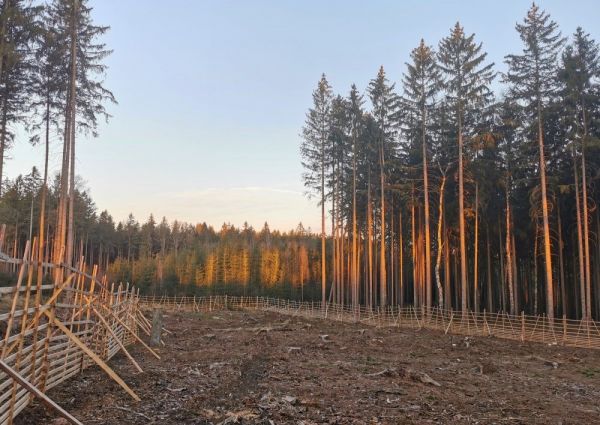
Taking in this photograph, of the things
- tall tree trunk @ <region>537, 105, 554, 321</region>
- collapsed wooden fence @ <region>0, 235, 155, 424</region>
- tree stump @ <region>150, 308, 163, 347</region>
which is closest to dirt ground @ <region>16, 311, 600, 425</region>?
collapsed wooden fence @ <region>0, 235, 155, 424</region>

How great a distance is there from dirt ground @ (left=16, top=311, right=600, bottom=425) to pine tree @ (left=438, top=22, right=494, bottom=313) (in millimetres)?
10139

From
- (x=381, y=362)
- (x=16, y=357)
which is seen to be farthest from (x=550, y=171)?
(x=16, y=357)

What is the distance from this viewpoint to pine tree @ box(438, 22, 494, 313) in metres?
25.0

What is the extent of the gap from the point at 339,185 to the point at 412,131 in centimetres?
844

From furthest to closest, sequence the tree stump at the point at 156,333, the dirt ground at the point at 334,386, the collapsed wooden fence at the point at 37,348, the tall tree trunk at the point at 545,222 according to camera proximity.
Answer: the tall tree trunk at the point at 545,222, the tree stump at the point at 156,333, the dirt ground at the point at 334,386, the collapsed wooden fence at the point at 37,348

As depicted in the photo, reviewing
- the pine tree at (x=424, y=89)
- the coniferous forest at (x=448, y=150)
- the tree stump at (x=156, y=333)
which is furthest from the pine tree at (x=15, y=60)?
the pine tree at (x=424, y=89)

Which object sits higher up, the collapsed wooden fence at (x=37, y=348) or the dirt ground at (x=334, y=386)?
the collapsed wooden fence at (x=37, y=348)

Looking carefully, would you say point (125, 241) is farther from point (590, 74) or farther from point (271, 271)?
point (590, 74)

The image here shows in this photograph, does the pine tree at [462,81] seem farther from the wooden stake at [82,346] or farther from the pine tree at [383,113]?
the wooden stake at [82,346]

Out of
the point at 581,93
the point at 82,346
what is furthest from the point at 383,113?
the point at 82,346

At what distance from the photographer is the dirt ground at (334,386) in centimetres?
705

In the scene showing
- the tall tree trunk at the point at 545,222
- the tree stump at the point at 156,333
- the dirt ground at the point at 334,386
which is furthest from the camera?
the tall tree trunk at the point at 545,222

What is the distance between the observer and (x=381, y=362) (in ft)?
42.9

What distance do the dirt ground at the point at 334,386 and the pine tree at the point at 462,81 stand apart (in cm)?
1014
